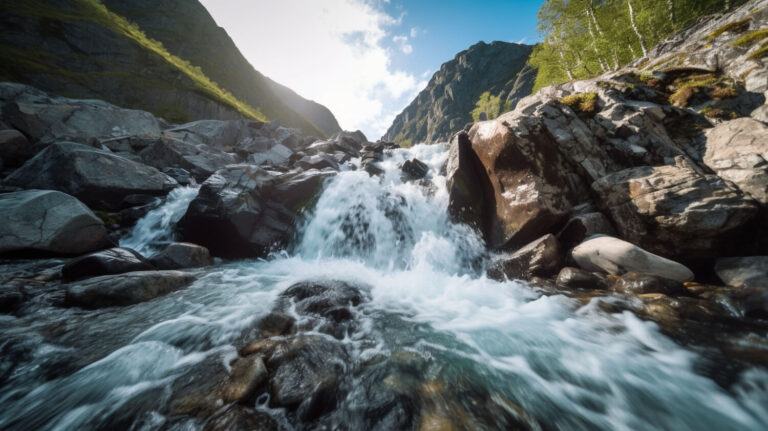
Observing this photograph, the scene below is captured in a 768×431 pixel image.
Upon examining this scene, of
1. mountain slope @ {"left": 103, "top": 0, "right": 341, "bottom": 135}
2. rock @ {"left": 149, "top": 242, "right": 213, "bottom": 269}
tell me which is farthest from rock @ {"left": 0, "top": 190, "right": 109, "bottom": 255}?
mountain slope @ {"left": 103, "top": 0, "right": 341, "bottom": 135}

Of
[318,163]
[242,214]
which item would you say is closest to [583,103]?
[242,214]

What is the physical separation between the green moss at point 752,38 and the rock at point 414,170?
13.5 m

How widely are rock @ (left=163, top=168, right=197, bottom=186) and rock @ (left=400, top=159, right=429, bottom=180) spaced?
12.7 m

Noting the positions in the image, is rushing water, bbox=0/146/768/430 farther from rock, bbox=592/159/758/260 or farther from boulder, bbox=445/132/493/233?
rock, bbox=592/159/758/260

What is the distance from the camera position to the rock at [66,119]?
14.8 meters

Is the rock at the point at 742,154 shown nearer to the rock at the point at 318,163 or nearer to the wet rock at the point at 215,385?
the wet rock at the point at 215,385

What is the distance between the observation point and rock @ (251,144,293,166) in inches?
896

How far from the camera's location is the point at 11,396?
2898mm

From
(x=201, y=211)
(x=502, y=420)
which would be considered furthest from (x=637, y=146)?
(x=201, y=211)

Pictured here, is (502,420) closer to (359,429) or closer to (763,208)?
(359,429)

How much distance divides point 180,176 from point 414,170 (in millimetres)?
13976

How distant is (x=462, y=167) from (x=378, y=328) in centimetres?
676

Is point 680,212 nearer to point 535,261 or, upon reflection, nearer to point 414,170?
point 535,261

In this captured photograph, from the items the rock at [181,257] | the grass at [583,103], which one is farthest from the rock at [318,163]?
the grass at [583,103]
